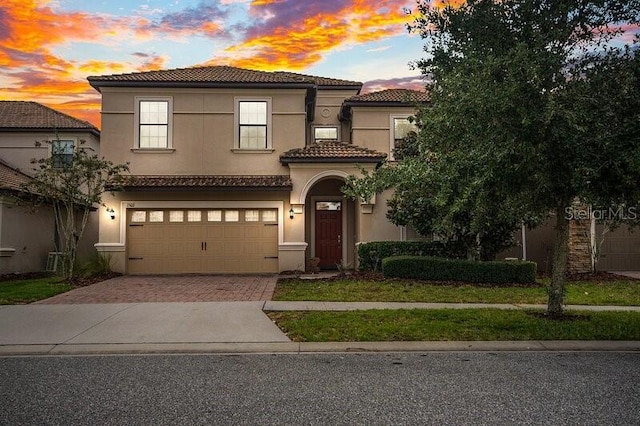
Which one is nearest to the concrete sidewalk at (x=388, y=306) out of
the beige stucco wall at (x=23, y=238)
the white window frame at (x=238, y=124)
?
the white window frame at (x=238, y=124)

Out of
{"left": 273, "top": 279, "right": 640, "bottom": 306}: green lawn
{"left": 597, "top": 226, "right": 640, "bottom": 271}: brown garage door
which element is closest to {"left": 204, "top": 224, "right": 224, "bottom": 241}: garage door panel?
{"left": 273, "top": 279, "right": 640, "bottom": 306}: green lawn

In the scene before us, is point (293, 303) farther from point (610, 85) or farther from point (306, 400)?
point (610, 85)

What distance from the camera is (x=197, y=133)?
1872 cm

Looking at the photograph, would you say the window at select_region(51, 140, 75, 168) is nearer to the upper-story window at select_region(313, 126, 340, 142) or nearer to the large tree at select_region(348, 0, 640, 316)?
the upper-story window at select_region(313, 126, 340, 142)

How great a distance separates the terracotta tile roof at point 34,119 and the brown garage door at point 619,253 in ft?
73.6

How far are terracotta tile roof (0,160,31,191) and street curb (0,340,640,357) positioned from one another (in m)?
11.0

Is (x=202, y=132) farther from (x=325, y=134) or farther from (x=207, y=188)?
(x=325, y=134)

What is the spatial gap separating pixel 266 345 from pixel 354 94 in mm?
17667

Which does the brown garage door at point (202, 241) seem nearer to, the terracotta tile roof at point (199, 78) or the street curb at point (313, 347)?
the terracotta tile roof at point (199, 78)

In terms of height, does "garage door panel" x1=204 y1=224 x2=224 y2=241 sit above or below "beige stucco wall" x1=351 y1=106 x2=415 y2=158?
below

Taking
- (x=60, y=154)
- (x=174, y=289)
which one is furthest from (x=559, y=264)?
(x=60, y=154)

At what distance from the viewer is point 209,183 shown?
1775 cm

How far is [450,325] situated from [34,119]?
22779mm

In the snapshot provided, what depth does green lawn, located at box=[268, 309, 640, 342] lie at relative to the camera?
25.4 ft
